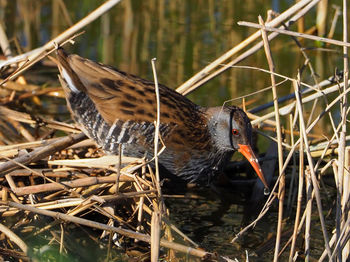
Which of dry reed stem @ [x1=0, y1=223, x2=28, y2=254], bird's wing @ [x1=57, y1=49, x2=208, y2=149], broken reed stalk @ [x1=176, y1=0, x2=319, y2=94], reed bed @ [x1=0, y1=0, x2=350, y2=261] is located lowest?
dry reed stem @ [x1=0, y1=223, x2=28, y2=254]

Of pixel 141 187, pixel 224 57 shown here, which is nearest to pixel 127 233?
pixel 141 187

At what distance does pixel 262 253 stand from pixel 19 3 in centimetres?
448

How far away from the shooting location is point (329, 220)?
401cm

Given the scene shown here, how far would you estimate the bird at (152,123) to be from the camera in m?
3.78

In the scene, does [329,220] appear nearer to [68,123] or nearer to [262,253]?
[262,253]

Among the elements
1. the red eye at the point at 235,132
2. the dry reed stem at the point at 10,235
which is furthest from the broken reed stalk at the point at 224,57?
the dry reed stem at the point at 10,235

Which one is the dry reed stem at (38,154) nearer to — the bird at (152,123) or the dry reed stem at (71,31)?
the bird at (152,123)

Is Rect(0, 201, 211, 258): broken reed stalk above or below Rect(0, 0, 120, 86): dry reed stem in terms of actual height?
below

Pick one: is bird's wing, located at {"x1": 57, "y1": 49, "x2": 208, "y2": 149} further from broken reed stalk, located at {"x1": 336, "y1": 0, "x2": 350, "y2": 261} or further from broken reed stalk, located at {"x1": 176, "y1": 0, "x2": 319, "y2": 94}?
Result: broken reed stalk, located at {"x1": 336, "y1": 0, "x2": 350, "y2": 261}

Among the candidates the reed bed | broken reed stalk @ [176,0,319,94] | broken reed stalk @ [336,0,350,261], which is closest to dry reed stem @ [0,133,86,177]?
the reed bed

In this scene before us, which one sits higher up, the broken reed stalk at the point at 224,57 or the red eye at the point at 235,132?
the broken reed stalk at the point at 224,57

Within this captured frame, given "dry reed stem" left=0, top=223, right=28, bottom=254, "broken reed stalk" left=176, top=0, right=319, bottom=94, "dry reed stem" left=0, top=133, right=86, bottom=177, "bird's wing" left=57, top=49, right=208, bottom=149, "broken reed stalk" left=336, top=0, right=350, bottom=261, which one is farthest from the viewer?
"bird's wing" left=57, top=49, right=208, bottom=149

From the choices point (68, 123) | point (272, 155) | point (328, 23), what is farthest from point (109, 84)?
point (328, 23)

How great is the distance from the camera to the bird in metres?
3.78
